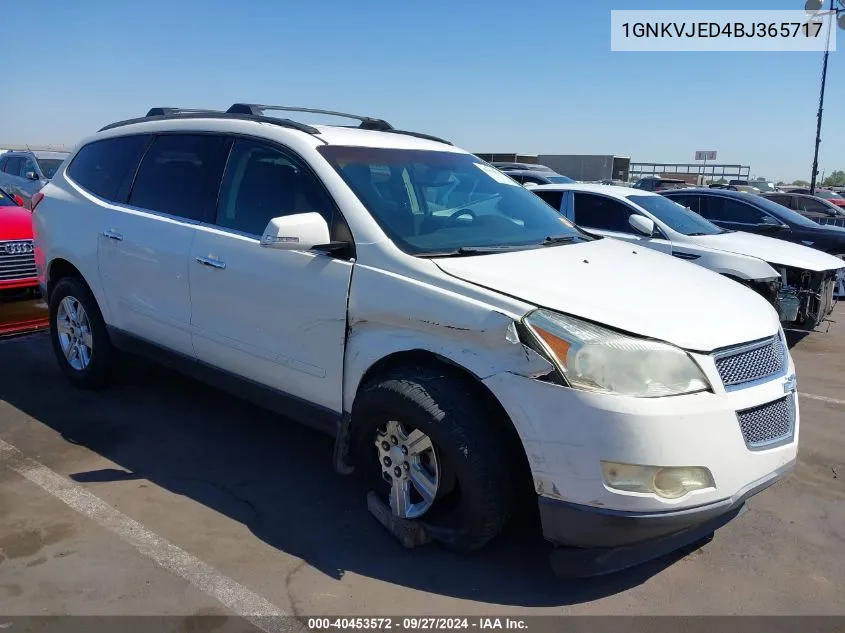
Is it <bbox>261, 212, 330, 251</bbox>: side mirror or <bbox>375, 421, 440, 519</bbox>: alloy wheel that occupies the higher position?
<bbox>261, 212, 330, 251</bbox>: side mirror

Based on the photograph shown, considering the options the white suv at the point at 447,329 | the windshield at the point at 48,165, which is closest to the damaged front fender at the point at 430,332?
the white suv at the point at 447,329

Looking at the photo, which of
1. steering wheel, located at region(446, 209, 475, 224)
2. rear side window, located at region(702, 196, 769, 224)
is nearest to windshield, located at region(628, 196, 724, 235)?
rear side window, located at region(702, 196, 769, 224)

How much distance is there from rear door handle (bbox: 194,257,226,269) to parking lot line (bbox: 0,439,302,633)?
4.49 ft

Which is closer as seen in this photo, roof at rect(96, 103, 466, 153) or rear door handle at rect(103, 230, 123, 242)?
roof at rect(96, 103, 466, 153)

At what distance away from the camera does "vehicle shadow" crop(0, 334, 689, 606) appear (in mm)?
3100

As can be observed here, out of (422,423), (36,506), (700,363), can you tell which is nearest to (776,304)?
(700,363)

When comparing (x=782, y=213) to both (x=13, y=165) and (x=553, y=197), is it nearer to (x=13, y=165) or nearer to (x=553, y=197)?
(x=553, y=197)

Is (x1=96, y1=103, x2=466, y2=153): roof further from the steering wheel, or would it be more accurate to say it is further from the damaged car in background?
the damaged car in background

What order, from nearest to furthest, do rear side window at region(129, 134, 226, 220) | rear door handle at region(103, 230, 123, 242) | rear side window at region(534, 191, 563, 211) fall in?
rear side window at region(129, 134, 226, 220)
rear door handle at region(103, 230, 123, 242)
rear side window at region(534, 191, 563, 211)

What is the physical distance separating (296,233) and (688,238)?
5698mm

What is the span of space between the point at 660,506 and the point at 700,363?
22.6 inches

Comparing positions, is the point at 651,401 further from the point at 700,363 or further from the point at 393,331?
the point at 393,331

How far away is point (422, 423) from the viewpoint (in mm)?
2996

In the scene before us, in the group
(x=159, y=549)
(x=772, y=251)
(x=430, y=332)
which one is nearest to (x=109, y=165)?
(x=159, y=549)
